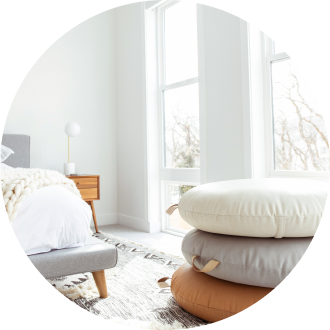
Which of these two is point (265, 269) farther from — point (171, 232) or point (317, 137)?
point (171, 232)

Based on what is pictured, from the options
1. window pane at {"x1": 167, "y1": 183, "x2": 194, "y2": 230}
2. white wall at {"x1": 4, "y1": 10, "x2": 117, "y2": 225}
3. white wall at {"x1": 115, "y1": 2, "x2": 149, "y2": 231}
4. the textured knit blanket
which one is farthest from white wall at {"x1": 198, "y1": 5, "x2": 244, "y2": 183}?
white wall at {"x1": 4, "y1": 10, "x2": 117, "y2": 225}

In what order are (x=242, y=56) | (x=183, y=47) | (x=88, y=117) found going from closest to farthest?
(x=242, y=56) < (x=183, y=47) < (x=88, y=117)

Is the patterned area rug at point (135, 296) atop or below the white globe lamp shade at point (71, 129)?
below

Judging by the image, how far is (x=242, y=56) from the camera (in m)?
2.62

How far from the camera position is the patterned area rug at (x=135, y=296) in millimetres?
1597

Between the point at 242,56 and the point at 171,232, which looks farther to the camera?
the point at 171,232

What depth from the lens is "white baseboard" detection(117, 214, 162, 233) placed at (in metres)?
3.88

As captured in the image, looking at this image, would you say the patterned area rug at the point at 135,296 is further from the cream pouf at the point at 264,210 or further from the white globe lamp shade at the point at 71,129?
the white globe lamp shade at the point at 71,129

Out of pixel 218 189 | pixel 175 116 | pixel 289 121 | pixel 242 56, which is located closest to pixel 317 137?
pixel 289 121

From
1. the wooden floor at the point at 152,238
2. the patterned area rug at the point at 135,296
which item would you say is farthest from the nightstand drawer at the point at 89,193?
the patterned area rug at the point at 135,296

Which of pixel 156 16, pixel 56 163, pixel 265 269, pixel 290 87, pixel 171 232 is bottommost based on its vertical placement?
pixel 171 232

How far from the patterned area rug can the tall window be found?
1157 millimetres

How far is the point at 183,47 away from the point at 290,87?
5.24ft

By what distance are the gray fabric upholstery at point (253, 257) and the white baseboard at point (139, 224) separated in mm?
2452
